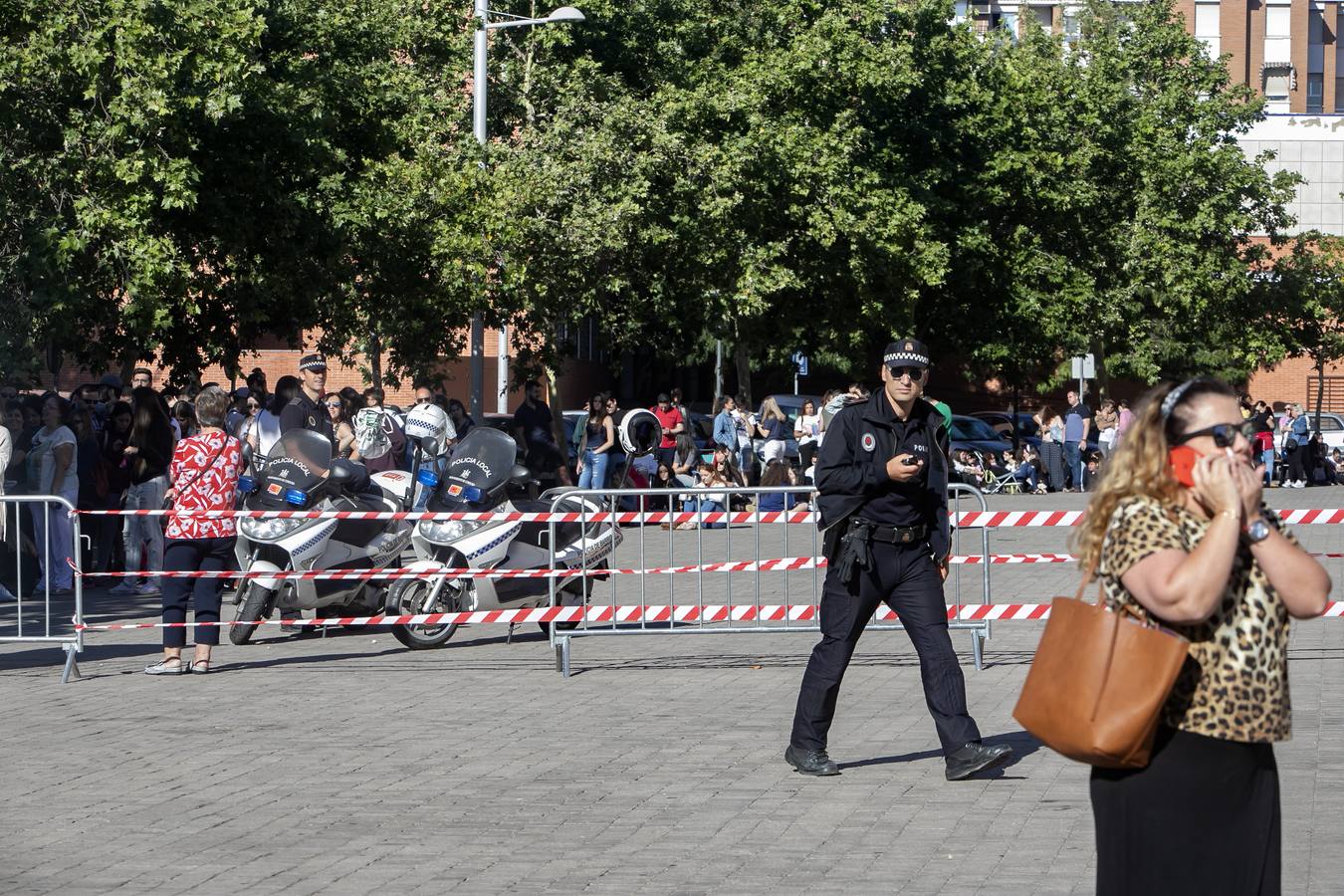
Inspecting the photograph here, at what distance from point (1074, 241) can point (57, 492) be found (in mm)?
34545

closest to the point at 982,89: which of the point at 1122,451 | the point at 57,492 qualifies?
the point at 57,492

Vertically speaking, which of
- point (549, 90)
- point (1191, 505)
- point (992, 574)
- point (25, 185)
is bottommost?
point (992, 574)

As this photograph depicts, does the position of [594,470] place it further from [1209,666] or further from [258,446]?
[1209,666]

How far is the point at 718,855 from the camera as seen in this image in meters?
6.46

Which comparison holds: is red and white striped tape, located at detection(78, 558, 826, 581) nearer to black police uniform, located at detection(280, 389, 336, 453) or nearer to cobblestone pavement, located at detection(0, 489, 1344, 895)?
cobblestone pavement, located at detection(0, 489, 1344, 895)

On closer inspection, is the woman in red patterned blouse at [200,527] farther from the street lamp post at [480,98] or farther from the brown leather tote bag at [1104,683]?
the street lamp post at [480,98]

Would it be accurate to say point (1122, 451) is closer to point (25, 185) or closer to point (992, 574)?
point (992, 574)

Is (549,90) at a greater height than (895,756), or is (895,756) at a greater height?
(549,90)

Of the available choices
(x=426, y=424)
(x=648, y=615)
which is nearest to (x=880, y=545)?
(x=648, y=615)

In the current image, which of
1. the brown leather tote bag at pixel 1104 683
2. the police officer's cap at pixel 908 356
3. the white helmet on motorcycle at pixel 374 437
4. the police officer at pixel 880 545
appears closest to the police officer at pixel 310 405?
the white helmet on motorcycle at pixel 374 437

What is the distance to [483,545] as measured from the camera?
12.5 metres

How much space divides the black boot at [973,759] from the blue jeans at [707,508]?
16.8 ft

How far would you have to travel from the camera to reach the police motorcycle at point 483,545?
12453 millimetres

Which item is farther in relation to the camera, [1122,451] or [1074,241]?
[1074,241]
